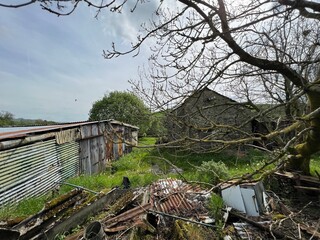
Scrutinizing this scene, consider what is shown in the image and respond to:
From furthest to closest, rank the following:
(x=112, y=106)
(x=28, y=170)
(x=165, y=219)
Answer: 1. (x=112, y=106)
2. (x=28, y=170)
3. (x=165, y=219)

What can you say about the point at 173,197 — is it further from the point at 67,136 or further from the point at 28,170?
the point at 67,136

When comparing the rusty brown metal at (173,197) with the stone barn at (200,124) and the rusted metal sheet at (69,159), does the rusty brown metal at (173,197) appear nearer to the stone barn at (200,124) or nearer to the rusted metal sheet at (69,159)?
the stone barn at (200,124)

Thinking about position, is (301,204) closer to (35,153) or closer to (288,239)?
(288,239)

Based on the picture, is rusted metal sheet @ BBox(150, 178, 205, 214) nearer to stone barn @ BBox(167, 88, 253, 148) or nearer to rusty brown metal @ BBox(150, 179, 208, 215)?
rusty brown metal @ BBox(150, 179, 208, 215)

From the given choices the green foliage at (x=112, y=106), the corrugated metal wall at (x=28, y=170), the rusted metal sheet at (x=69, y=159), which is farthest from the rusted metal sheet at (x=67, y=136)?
the green foliage at (x=112, y=106)

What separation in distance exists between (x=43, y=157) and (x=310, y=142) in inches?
338

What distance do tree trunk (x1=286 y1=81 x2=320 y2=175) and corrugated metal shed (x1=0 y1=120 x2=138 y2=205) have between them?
289cm

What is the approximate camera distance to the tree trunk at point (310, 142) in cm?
349

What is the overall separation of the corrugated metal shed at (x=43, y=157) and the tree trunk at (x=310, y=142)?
2.89m

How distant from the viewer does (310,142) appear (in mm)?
5285

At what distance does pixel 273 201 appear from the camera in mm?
5902

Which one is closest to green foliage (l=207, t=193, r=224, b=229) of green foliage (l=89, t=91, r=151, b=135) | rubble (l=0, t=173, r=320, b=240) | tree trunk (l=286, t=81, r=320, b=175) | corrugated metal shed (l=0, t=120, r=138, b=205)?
rubble (l=0, t=173, r=320, b=240)

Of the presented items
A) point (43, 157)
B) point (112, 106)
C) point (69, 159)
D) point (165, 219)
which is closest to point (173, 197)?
point (165, 219)

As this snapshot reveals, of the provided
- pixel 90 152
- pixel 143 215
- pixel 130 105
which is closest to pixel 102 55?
pixel 143 215
